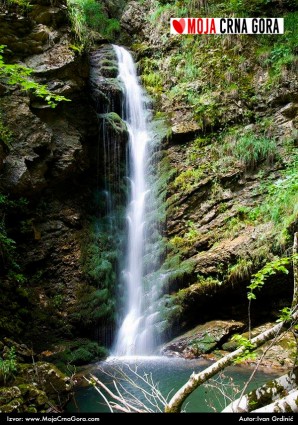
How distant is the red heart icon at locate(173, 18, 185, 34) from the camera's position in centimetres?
1309

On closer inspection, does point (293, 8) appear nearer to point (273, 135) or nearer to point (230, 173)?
point (273, 135)

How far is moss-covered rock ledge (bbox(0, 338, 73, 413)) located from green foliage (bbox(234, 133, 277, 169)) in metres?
7.24

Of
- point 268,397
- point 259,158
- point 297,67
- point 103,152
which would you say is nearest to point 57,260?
point 103,152

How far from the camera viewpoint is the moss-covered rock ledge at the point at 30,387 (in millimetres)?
4594

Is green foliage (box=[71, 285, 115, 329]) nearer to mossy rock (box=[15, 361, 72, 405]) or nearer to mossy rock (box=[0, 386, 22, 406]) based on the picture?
mossy rock (box=[15, 361, 72, 405])

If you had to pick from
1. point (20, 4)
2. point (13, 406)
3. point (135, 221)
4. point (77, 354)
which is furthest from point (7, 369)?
point (20, 4)

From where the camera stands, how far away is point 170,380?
6.32 m

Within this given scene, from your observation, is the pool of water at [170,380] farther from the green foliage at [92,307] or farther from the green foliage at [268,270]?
the green foliage at [268,270]

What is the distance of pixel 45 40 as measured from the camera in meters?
9.39

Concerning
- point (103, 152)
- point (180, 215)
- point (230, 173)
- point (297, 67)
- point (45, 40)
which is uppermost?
point (45, 40)

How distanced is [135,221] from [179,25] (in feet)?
25.4

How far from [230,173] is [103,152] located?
12.9 feet

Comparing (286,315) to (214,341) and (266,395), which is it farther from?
(214,341)

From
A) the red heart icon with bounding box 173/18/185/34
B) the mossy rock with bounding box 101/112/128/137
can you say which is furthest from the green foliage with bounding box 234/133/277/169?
the red heart icon with bounding box 173/18/185/34
